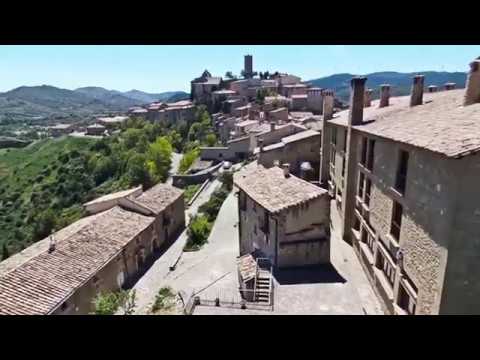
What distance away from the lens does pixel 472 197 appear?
793cm

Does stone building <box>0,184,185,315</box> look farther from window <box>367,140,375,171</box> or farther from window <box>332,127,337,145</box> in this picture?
window <box>367,140,375,171</box>

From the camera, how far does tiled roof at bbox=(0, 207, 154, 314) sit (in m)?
13.4

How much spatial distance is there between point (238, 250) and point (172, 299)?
7.00 metres

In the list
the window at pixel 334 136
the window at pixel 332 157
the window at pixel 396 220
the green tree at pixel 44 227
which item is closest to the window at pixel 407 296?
the window at pixel 396 220

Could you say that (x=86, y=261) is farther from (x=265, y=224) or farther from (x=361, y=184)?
(x=361, y=184)

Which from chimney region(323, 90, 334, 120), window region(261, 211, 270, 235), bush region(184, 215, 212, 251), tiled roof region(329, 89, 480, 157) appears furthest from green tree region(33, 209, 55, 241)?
tiled roof region(329, 89, 480, 157)

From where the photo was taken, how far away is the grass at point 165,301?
13.6 meters

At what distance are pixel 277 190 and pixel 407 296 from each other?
7219mm

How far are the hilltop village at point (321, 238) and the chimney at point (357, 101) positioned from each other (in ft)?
0.17

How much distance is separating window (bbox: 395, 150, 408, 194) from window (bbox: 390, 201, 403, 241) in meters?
0.65

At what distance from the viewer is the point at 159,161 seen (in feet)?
155

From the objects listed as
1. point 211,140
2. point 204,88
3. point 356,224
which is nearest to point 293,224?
point 356,224

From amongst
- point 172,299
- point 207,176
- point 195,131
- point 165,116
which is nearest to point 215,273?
point 172,299
